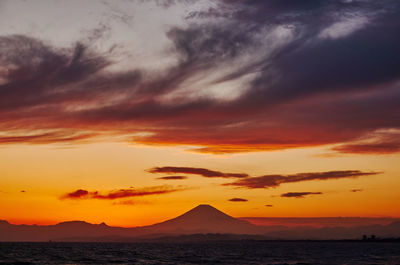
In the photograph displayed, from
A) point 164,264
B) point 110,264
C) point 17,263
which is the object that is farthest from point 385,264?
point 17,263

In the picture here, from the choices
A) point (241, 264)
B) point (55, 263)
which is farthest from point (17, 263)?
point (241, 264)

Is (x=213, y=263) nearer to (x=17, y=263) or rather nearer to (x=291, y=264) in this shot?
(x=291, y=264)

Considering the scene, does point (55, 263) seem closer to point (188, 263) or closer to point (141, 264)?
point (141, 264)

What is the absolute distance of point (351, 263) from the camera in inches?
4067

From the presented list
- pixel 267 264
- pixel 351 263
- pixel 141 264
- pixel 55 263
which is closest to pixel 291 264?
pixel 267 264

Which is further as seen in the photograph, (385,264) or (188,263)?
(188,263)

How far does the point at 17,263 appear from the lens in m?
106

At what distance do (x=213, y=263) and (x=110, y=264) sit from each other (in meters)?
23.0

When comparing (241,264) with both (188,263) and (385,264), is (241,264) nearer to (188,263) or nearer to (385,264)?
(188,263)

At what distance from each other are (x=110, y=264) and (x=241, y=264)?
95.2 feet

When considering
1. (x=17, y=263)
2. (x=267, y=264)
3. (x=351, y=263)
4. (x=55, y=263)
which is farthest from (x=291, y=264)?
(x=17, y=263)

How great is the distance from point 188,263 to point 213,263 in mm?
5820

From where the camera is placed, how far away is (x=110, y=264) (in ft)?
340

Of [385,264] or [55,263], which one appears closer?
[385,264]
